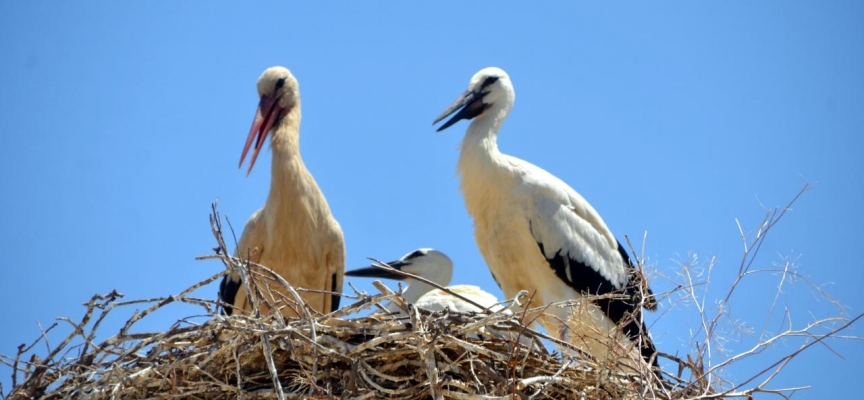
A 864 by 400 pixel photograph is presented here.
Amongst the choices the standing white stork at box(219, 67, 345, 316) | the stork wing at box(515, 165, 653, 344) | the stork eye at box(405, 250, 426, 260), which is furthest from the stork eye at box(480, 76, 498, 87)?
the stork eye at box(405, 250, 426, 260)

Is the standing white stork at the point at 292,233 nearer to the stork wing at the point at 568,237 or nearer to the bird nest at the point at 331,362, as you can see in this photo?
the stork wing at the point at 568,237

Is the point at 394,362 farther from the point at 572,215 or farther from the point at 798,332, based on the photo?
the point at 572,215

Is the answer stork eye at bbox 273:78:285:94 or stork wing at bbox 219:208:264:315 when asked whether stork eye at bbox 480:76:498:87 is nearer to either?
→ stork eye at bbox 273:78:285:94

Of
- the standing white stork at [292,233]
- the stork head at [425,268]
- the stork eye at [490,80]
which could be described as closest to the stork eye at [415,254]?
the stork head at [425,268]

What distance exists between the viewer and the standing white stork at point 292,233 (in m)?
6.94

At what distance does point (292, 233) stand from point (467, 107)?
112 cm

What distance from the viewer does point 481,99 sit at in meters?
7.20

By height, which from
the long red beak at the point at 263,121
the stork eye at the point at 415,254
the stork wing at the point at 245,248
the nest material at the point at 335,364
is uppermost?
the long red beak at the point at 263,121

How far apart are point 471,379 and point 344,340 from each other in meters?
0.43

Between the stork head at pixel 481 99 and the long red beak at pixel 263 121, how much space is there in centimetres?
88

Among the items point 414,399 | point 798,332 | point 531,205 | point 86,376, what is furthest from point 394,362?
point 531,205

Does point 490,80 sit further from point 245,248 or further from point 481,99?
point 245,248

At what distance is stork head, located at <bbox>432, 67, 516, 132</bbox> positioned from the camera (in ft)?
23.6

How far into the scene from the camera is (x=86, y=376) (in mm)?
4539
